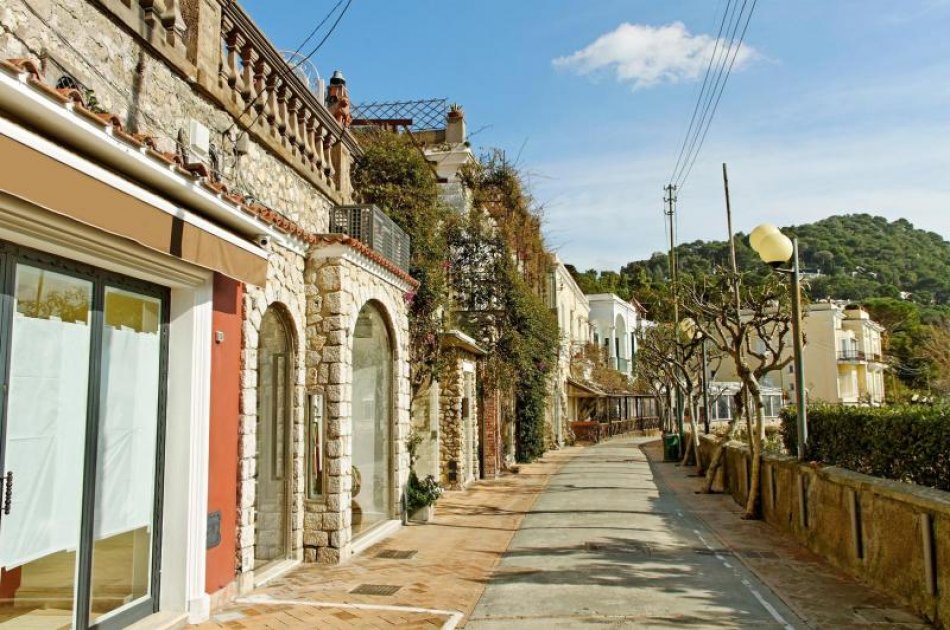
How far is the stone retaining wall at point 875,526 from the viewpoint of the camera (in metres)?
5.89

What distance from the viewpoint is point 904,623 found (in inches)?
235

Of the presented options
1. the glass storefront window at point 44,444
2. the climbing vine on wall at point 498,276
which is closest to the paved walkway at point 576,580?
the glass storefront window at point 44,444

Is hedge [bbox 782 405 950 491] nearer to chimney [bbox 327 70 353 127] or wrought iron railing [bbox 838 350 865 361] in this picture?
chimney [bbox 327 70 353 127]

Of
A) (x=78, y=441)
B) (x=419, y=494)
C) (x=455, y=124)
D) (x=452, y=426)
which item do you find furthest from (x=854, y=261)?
(x=78, y=441)

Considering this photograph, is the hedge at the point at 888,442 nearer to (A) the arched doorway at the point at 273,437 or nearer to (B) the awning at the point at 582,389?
(A) the arched doorway at the point at 273,437

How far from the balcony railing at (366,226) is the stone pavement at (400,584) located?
4014 mm

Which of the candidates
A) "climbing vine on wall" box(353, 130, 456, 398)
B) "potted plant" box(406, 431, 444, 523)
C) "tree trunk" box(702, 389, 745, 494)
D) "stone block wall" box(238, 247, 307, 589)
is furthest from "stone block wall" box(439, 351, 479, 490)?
"stone block wall" box(238, 247, 307, 589)

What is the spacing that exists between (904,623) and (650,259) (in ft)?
311

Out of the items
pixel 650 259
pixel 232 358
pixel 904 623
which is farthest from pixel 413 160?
pixel 650 259

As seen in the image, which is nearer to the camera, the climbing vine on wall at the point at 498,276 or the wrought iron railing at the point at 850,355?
the climbing vine on wall at the point at 498,276

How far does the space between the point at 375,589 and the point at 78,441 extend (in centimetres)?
343

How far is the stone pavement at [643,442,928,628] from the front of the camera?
6207 mm

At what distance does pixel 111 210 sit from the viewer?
4.23 meters

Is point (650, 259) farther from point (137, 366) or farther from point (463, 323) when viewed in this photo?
point (137, 366)
